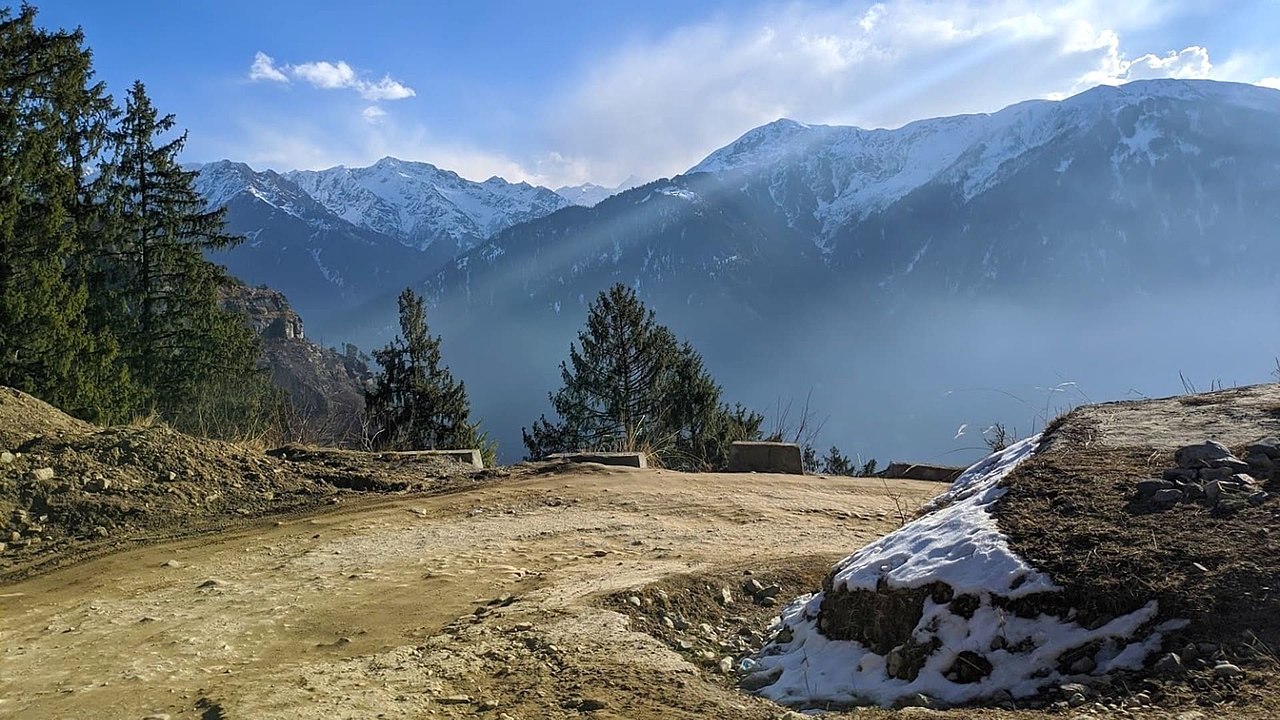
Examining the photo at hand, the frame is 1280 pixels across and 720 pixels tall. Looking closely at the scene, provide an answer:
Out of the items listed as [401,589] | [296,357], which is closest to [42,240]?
[401,589]

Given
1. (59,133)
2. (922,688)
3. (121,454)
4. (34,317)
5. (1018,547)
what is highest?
(59,133)

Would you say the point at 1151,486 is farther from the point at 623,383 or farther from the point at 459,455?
the point at 623,383

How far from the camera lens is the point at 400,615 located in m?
4.34

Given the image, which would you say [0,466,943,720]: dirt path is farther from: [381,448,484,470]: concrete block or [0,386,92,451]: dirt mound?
[0,386,92,451]: dirt mound

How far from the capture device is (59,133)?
67.4 feet

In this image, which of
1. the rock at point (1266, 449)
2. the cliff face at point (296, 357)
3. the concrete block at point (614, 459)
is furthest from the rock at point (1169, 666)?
the cliff face at point (296, 357)

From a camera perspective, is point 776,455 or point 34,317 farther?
point 34,317

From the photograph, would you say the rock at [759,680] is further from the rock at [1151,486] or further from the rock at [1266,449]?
the rock at [1266,449]

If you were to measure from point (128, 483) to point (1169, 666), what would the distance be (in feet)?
25.4

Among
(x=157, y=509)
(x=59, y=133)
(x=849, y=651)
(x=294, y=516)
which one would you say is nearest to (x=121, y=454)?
(x=157, y=509)

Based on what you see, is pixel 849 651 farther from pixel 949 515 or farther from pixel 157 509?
pixel 157 509

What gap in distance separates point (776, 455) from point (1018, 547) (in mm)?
7802

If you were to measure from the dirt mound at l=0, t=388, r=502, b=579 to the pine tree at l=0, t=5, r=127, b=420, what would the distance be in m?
11.2

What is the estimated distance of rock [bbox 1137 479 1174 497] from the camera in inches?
145
